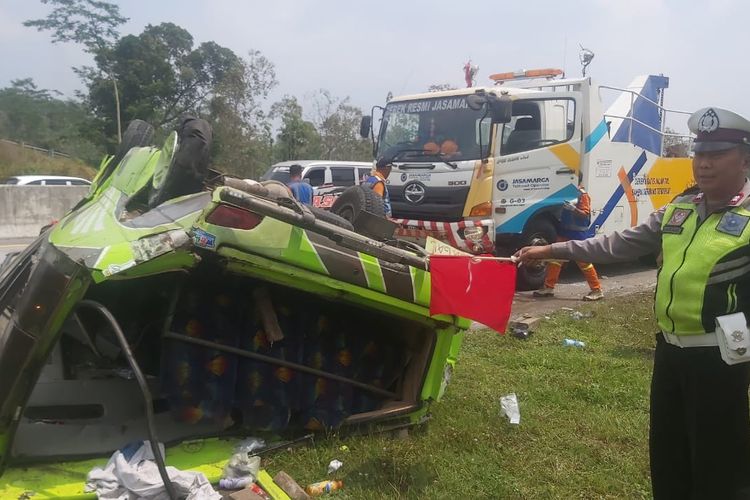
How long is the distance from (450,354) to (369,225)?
831mm

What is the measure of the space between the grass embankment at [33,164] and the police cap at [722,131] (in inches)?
1209

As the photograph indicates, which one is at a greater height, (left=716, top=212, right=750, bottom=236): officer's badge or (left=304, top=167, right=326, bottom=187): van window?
(left=716, top=212, right=750, bottom=236): officer's badge

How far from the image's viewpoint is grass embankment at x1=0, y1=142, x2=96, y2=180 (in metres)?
29.3

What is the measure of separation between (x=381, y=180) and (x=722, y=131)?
5.27 m

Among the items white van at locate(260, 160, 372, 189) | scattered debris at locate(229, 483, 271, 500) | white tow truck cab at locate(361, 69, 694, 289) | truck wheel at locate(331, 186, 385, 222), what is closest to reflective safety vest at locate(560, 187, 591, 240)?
white tow truck cab at locate(361, 69, 694, 289)

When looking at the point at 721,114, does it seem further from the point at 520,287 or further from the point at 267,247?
the point at 520,287

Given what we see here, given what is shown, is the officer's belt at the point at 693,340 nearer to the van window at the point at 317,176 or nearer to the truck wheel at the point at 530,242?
the truck wheel at the point at 530,242

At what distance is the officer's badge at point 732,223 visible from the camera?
83.0 inches

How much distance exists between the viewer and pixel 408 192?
27.1 feet

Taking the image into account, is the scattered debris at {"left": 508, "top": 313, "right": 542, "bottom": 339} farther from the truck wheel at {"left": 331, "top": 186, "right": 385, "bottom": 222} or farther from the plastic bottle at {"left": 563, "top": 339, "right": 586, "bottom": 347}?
the truck wheel at {"left": 331, "top": 186, "right": 385, "bottom": 222}

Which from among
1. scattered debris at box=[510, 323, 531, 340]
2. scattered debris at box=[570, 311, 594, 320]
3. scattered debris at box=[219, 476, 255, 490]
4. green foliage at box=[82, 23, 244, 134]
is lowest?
scattered debris at box=[570, 311, 594, 320]

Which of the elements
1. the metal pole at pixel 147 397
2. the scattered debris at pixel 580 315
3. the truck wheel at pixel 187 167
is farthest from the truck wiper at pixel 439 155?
the metal pole at pixel 147 397

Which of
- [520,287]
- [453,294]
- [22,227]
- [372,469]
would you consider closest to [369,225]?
[453,294]

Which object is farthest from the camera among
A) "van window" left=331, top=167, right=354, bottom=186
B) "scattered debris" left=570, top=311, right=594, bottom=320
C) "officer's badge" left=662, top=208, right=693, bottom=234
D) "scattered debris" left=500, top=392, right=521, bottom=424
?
"van window" left=331, top=167, right=354, bottom=186
